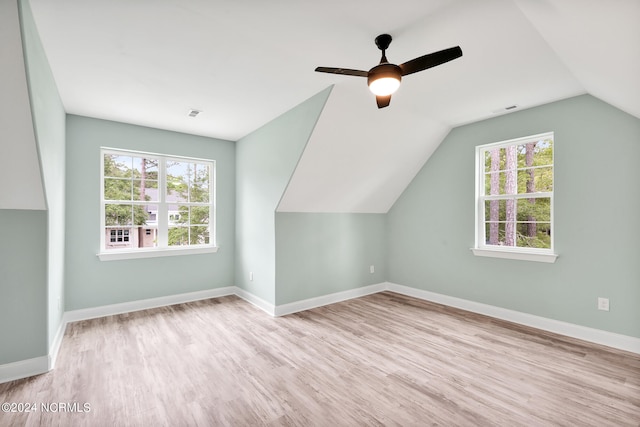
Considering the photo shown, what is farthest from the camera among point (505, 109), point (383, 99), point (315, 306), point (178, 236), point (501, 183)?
point (178, 236)

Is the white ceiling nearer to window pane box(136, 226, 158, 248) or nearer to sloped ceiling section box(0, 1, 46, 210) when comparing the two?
sloped ceiling section box(0, 1, 46, 210)

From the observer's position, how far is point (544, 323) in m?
3.42

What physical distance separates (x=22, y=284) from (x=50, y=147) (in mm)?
1177

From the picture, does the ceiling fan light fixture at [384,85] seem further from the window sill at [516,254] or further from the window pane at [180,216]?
the window pane at [180,216]

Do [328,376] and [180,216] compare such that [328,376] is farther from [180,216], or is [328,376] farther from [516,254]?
[180,216]

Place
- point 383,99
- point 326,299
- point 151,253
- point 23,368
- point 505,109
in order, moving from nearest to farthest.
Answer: point 383,99 → point 23,368 → point 505,109 → point 151,253 → point 326,299

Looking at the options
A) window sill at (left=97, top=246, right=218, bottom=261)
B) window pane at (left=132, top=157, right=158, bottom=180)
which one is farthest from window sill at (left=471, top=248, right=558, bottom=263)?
window pane at (left=132, top=157, right=158, bottom=180)

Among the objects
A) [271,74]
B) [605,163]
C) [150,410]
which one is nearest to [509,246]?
[605,163]

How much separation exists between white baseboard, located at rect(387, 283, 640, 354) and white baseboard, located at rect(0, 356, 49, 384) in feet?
14.7

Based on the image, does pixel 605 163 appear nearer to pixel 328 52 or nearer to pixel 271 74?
pixel 328 52

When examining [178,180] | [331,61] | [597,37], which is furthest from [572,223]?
[178,180]

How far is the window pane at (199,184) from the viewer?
474 centimetres

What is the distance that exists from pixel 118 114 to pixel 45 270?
6.76ft

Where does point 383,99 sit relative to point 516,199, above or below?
above
